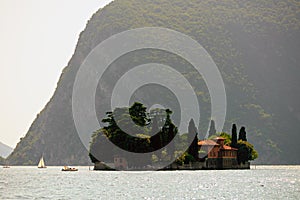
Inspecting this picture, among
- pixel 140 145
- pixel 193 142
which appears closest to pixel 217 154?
pixel 193 142

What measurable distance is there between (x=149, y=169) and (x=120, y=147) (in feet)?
31.3

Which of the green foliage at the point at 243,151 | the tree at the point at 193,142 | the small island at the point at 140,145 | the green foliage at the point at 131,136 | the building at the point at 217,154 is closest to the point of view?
the green foliage at the point at 131,136

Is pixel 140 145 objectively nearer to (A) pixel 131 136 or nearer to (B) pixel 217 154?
(A) pixel 131 136

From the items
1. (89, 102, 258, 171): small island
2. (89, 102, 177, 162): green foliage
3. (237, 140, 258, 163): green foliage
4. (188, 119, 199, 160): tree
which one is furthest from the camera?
(237, 140, 258, 163): green foliage

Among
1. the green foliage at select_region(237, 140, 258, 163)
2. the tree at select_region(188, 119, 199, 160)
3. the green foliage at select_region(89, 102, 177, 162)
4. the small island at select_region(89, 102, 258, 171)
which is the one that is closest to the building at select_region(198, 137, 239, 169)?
the green foliage at select_region(237, 140, 258, 163)

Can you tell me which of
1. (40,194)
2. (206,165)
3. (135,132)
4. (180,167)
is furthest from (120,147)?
(40,194)

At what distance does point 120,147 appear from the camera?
154250mm

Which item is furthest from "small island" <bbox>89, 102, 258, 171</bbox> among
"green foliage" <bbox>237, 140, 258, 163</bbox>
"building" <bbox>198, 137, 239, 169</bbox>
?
"green foliage" <bbox>237, 140, 258, 163</bbox>

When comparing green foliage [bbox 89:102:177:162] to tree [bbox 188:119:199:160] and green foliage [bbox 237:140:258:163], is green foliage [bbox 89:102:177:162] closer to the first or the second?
tree [bbox 188:119:199:160]

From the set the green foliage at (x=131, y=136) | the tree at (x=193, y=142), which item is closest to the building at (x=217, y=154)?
the tree at (x=193, y=142)

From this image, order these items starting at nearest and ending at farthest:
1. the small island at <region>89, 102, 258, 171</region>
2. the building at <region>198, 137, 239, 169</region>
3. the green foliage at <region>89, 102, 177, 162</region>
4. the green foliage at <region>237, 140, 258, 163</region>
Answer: the green foliage at <region>89, 102, 177, 162</region>
the small island at <region>89, 102, 258, 171</region>
the building at <region>198, 137, 239, 169</region>
the green foliage at <region>237, 140, 258, 163</region>

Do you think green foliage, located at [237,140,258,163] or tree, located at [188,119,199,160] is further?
green foliage, located at [237,140,258,163]

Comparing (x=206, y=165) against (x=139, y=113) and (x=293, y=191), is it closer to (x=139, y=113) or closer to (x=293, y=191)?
(x=139, y=113)

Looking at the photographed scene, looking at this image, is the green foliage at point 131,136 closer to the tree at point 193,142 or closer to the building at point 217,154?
the tree at point 193,142
